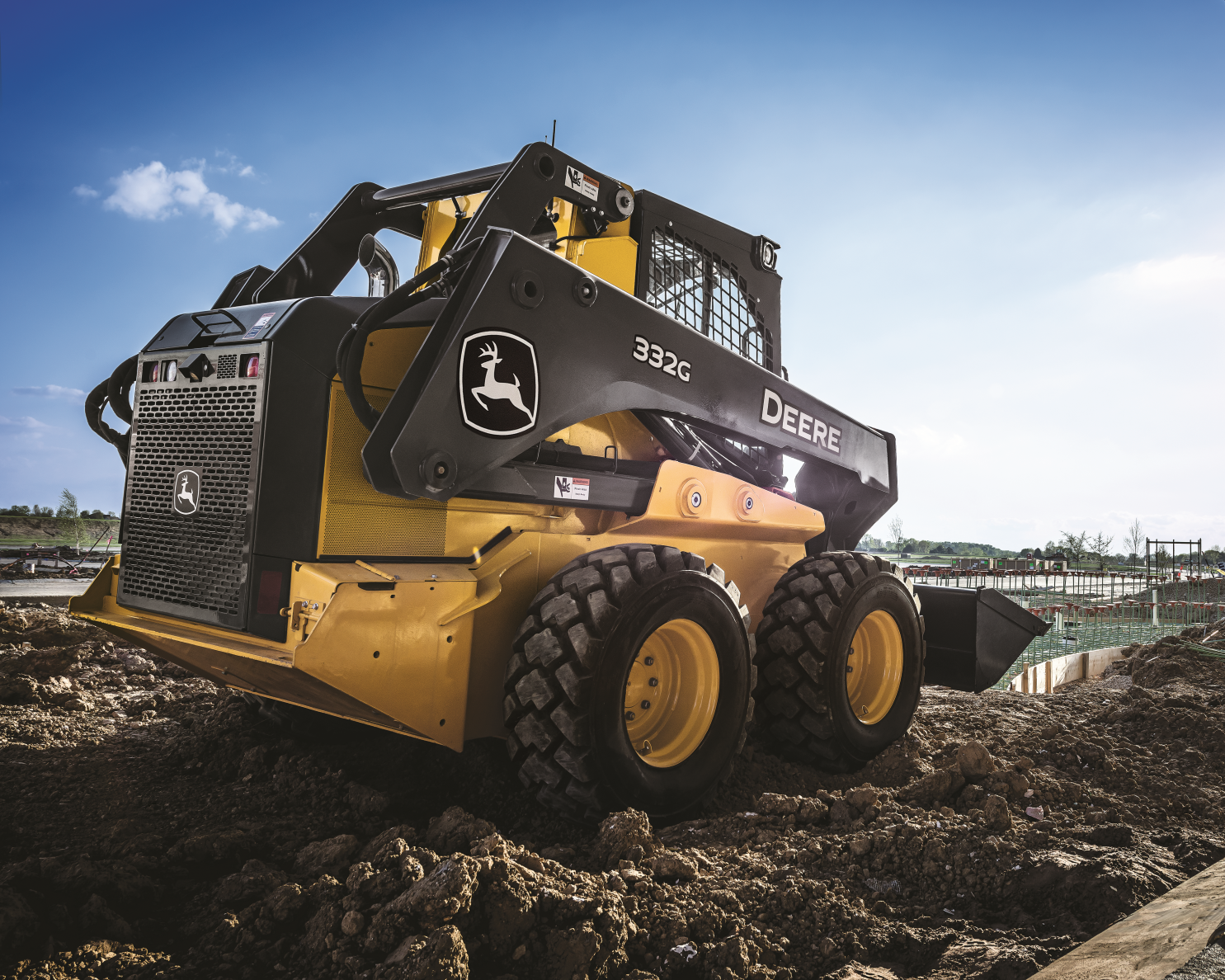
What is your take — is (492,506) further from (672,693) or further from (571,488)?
(672,693)

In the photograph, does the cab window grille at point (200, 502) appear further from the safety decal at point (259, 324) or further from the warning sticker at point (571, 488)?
the warning sticker at point (571, 488)

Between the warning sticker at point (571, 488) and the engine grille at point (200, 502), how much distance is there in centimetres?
120

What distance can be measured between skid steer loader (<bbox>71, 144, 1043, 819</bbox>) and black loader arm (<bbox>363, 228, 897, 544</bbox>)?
10 mm

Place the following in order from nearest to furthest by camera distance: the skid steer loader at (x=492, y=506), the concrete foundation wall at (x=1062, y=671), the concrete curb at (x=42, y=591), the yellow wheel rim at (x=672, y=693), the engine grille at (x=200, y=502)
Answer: the skid steer loader at (x=492, y=506)
the engine grille at (x=200, y=502)
the yellow wheel rim at (x=672, y=693)
the concrete curb at (x=42, y=591)
the concrete foundation wall at (x=1062, y=671)

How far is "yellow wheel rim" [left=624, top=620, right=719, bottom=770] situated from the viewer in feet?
11.0

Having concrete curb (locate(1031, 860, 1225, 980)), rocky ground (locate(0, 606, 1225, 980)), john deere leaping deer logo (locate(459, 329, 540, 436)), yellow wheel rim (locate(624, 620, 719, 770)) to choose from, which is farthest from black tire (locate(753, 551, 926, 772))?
john deere leaping deer logo (locate(459, 329, 540, 436))

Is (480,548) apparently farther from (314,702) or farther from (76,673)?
(76,673)

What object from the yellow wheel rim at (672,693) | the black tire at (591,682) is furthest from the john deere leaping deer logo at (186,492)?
the yellow wheel rim at (672,693)

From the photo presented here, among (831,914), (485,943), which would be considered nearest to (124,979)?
(485,943)

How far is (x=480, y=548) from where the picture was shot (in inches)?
131

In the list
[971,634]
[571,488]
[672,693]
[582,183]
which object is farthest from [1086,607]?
[582,183]

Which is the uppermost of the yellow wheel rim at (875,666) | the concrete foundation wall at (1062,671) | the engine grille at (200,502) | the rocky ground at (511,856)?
the engine grille at (200,502)

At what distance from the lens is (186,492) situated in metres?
3.16

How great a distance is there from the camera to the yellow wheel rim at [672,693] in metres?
3.36
